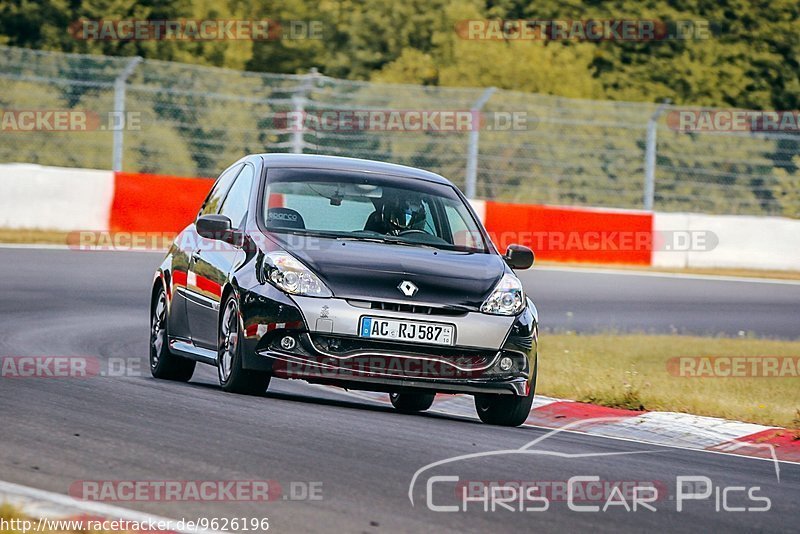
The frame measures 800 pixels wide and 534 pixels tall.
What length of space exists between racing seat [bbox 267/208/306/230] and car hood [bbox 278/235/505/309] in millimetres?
213

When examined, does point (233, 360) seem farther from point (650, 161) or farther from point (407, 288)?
point (650, 161)

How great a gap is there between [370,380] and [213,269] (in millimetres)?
1488

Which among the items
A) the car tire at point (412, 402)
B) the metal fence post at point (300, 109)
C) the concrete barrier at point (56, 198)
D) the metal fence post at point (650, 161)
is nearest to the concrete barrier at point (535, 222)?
the concrete barrier at point (56, 198)

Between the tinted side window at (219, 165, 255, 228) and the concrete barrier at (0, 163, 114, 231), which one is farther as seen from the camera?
the concrete barrier at (0, 163, 114, 231)

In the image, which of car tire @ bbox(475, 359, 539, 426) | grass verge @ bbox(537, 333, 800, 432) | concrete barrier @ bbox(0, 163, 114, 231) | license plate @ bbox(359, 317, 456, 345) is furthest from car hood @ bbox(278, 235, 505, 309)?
concrete barrier @ bbox(0, 163, 114, 231)

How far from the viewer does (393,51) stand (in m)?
45.9

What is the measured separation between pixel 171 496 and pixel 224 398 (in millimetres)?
2990

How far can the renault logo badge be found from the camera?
850 centimetres

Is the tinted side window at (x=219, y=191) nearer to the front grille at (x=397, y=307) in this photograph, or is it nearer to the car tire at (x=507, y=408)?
the front grille at (x=397, y=307)

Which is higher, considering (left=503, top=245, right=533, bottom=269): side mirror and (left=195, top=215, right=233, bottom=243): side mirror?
(left=195, top=215, right=233, bottom=243): side mirror

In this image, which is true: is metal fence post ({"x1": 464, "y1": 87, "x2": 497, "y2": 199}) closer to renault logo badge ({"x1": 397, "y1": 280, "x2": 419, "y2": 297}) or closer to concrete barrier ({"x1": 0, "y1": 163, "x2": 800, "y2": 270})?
concrete barrier ({"x1": 0, "y1": 163, "x2": 800, "y2": 270})

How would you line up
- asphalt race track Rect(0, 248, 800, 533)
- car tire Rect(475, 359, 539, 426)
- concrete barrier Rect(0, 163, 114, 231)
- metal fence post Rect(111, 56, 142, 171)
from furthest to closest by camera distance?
metal fence post Rect(111, 56, 142, 171) < concrete barrier Rect(0, 163, 114, 231) < car tire Rect(475, 359, 539, 426) < asphalt race track Rect(0, 248, 800, 533)

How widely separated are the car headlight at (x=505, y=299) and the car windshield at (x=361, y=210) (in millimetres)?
593

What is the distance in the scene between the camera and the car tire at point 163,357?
1027cm
